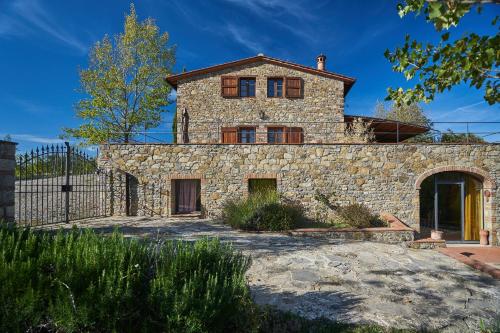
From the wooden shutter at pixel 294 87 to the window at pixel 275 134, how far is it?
1.92 metres

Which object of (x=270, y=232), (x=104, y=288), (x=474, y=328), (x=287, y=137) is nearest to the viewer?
(x=104, y=288)

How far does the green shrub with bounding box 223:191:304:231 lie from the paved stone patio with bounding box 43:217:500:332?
1.35 meters

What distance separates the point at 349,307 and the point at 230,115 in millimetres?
12652

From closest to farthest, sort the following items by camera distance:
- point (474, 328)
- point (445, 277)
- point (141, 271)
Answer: point (141, 271)
point (474, 328)
point (445, 277)

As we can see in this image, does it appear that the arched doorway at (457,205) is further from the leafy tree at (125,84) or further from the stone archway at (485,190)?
the leafy tree at (125,84)

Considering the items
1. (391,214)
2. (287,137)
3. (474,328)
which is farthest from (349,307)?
(287,137)

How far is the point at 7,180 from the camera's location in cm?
568

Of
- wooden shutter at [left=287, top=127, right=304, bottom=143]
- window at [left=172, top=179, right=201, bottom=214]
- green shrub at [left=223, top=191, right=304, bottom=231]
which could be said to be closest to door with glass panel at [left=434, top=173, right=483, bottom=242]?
wooden shutter at [left=287, top=127, right=304, bottom=143]

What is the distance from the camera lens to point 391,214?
11.4 meters

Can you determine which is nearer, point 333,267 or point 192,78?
point 333,267

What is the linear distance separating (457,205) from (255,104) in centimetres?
1035

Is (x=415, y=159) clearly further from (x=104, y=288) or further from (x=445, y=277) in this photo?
(x=104, y=288)

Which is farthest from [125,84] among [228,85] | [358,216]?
[358,216]

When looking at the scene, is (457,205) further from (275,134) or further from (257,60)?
(257,60)
